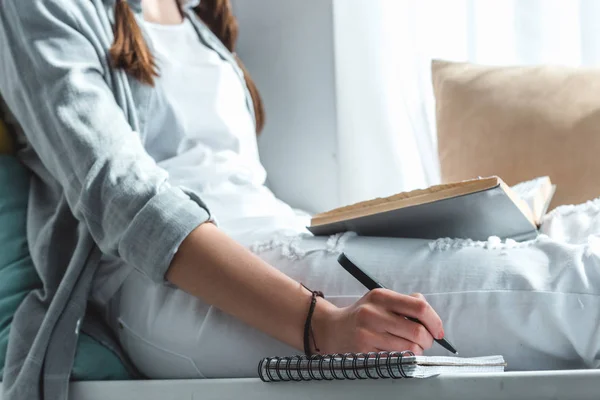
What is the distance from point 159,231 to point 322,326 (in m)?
0.20

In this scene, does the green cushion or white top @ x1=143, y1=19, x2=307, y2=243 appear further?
white top @ x1=143, y1=19, x2=307, y2=243

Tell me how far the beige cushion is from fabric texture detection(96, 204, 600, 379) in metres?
0.20

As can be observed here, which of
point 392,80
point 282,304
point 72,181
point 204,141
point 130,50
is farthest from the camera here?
point 392,80

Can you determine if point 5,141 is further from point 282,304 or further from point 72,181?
point 282,304

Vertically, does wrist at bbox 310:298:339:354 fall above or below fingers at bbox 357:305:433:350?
below

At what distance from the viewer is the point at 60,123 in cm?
87

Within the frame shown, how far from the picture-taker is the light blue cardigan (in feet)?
2.70

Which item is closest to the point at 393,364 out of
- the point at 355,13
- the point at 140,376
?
the point at 140,376

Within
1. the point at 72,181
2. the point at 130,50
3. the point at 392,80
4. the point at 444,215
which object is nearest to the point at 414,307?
the point at 444,215

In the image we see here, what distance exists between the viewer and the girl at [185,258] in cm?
71

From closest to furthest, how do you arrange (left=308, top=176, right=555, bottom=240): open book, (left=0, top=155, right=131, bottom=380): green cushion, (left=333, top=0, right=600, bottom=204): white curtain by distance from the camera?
(left=308, top=176, right=555, bottom=240): open book < (left=0, top=155, right=131, bottom=380): green cushion < (left=333, top=0, right=600, bottom=204): white curtain

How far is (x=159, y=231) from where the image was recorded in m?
0.81

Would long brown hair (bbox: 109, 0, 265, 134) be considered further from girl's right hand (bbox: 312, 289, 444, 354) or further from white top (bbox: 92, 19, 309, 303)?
girl's right hand (bbox: 312, 289, 444, 354)

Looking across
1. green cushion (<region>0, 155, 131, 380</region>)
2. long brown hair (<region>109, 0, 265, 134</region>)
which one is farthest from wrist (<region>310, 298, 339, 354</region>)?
long brown hair (<region>109, 0, 265, 134</region>)
